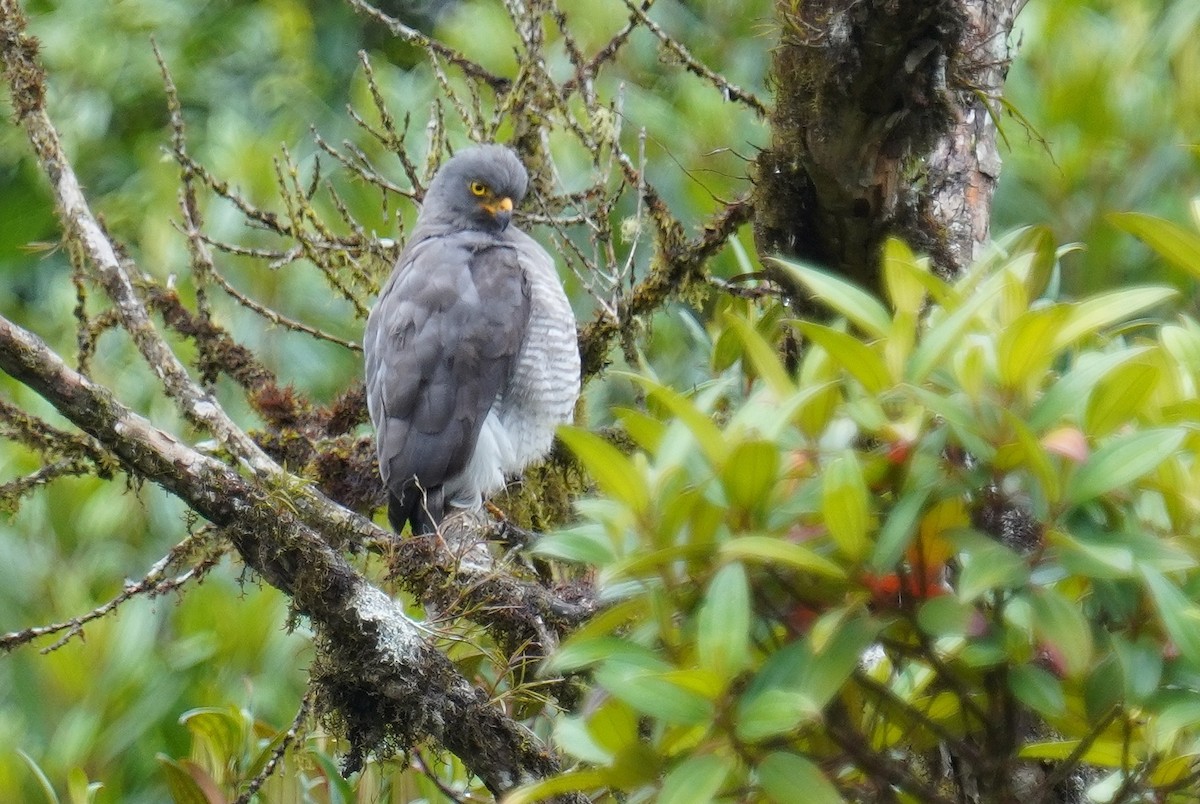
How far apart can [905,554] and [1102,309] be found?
288mm

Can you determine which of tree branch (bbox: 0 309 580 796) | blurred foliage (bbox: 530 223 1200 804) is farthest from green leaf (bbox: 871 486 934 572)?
tree branch (bbox: 0 309 580 796)

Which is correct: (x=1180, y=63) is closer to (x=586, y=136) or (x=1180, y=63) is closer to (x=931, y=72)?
(x=586, y=136)

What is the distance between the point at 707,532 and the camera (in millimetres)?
1209

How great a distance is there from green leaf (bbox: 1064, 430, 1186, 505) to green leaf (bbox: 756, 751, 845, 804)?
0.32m

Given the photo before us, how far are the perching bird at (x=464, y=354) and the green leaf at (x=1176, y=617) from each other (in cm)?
266

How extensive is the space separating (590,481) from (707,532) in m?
2.46

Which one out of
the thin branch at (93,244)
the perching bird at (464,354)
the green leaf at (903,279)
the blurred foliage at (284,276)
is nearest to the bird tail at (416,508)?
the perching bird at (464,354)

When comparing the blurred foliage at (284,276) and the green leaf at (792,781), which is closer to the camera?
the green leaf at (792,781)

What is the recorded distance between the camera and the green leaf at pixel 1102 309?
1.17 meters

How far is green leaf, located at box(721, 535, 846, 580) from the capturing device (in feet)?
3.66

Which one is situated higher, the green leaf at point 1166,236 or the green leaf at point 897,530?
the green leaf at point 1166,236

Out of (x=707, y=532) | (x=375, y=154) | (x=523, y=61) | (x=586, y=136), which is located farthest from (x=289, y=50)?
(x=707, y=532)

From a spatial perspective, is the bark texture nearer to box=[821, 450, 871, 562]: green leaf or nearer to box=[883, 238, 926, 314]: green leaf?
box=[883, 238, 926, 314]: green leaf

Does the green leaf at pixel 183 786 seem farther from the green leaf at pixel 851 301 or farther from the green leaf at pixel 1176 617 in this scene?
the green leaf at pixel 1176 617
